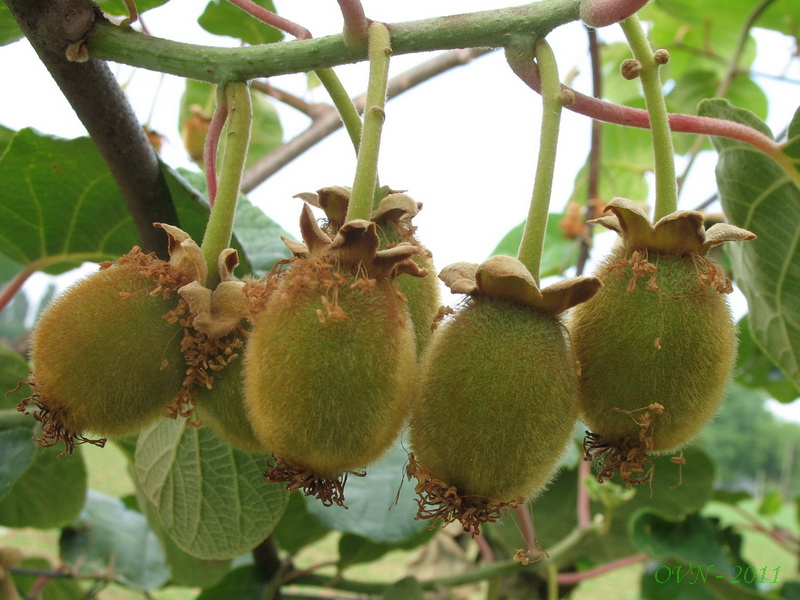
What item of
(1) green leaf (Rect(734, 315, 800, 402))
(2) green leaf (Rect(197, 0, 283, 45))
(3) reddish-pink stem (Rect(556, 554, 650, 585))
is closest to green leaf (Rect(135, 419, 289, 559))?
(3) reddish-pink stem (Rect(556, 554, 650, 585))

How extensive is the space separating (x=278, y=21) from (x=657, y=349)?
1.82 ft

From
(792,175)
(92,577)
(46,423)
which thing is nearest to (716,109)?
(792,175)

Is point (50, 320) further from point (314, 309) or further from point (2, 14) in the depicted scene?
point (2, 14)

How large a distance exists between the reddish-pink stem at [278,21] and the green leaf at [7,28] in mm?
292

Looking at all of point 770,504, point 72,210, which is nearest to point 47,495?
point 72,210

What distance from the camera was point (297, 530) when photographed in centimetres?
141

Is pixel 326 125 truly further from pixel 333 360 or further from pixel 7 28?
pixel 333 360

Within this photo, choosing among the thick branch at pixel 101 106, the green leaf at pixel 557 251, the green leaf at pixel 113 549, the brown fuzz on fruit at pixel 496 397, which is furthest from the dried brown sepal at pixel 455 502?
the green leaf at pixel 557 251

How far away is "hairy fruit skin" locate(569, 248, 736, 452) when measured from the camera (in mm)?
623

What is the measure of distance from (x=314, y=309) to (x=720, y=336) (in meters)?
→ 0.36

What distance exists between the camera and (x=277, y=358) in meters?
0.57

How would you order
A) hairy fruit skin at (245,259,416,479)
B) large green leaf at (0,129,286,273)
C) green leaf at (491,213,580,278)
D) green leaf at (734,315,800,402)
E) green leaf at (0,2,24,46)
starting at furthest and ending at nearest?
green leaf at (491,213,580,278) < green leaf at (734,315,800,402) < large green leaf at (0,129,286,273) < green leaf at (0,2,24,46) < hairy fruit skin at (245,259,416,479)

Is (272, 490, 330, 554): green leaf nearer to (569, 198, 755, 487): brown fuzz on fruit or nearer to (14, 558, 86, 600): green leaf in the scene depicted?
(14, 558, 86, 600): green leaf

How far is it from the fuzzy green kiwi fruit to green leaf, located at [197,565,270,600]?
0.84 meters
